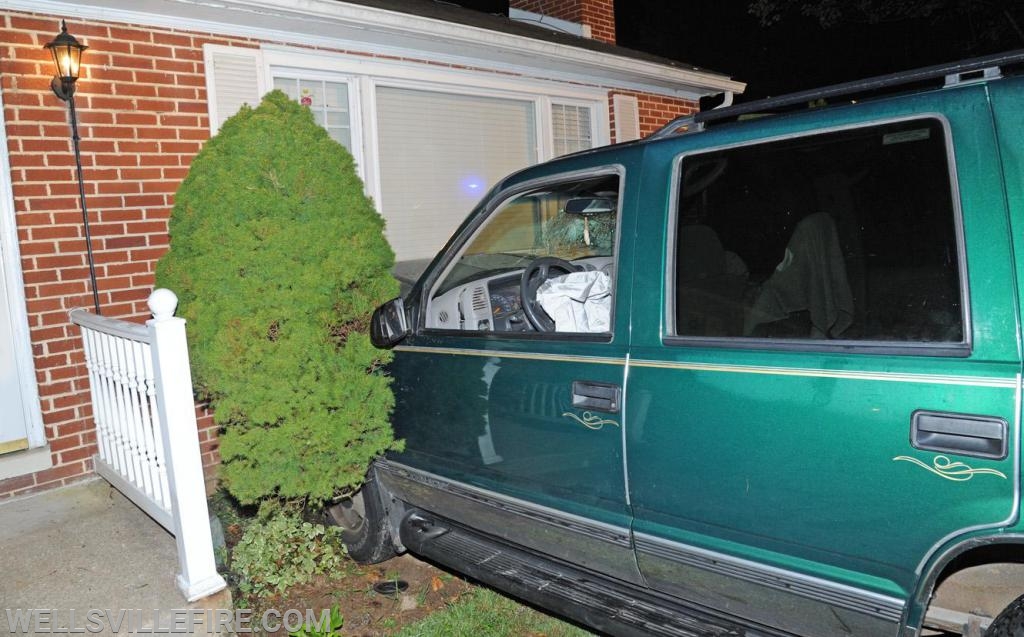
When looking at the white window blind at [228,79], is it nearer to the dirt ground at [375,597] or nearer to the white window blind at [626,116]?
the dirt ground at [375,597]

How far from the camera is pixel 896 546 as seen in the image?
Result: 2.06 metres

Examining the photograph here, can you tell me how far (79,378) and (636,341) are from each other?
12.6 ft

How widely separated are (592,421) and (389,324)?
48.8 inches

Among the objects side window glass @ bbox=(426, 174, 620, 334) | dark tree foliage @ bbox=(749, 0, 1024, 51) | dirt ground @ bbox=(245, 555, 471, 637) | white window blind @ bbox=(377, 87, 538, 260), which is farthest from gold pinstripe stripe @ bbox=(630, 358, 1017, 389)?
dark tree foliage @ bbox=(749, 0, 1024, 51)

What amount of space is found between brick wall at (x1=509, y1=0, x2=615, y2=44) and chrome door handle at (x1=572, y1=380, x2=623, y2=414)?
875 centimetres

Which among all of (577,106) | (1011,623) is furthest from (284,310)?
(577,106)

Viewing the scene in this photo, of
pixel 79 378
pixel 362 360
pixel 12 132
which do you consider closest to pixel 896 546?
pixel 362 360

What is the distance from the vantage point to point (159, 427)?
3.51 m

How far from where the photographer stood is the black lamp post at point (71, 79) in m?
4.42

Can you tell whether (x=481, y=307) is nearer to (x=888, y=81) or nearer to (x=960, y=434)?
(x=888, y=81)

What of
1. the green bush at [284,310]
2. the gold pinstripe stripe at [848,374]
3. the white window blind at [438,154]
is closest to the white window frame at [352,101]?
the white window blind at [438,154]

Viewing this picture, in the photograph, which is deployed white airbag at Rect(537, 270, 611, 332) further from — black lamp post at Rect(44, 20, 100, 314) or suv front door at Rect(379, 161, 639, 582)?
black lamp post at Rect(44, 20, 100, 314)

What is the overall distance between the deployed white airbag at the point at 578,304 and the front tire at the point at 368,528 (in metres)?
1.39

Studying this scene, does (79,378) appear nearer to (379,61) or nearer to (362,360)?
(362,360)
